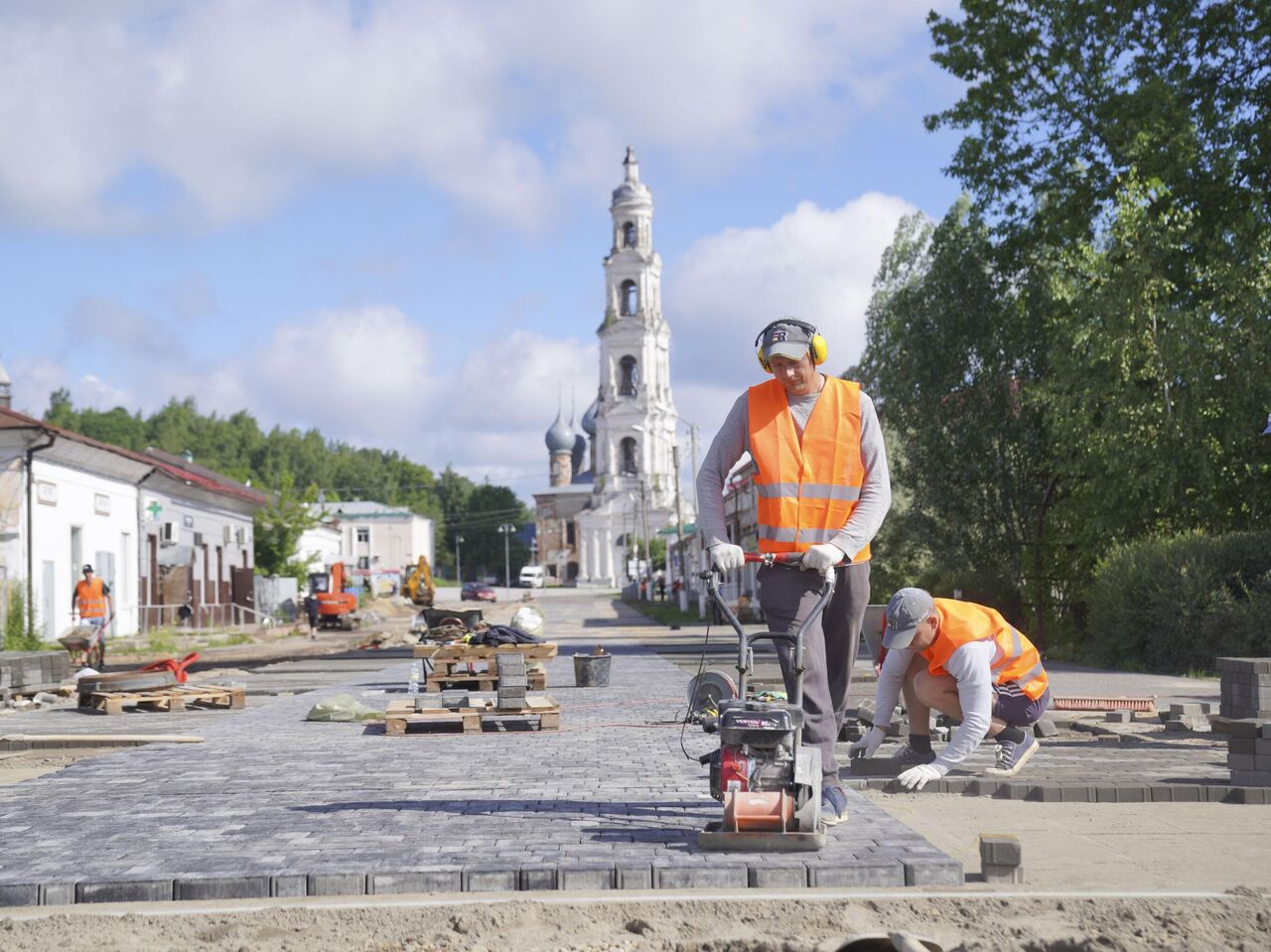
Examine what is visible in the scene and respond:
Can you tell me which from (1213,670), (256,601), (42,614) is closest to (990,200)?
(1213,670)

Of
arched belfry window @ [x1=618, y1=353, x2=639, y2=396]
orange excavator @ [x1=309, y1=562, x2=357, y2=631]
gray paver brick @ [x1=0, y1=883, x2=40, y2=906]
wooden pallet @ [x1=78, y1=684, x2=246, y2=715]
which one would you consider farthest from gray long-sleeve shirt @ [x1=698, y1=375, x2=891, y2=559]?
arched belfry window @ [x1=618, y1=353, x2=639, y2=396]

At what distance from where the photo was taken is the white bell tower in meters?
120

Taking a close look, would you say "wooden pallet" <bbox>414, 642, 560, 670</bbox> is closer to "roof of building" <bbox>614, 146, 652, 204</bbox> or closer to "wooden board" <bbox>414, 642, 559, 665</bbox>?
"wooden board" <bbox>414, 642, 559, 665</bbox>

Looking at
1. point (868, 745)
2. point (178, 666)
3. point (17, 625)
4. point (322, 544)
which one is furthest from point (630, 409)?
point (868, 745)

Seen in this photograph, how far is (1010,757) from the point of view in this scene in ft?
28.0

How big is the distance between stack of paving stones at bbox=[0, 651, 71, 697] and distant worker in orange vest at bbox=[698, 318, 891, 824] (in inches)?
482

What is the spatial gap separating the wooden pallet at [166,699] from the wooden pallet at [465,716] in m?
3.76

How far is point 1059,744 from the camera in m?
10.7

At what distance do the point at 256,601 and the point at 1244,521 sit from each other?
40.1 meters

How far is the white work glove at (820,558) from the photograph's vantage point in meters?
6.27

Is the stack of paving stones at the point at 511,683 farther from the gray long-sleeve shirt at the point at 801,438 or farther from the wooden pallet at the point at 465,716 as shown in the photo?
the gray long-sleeve shirt at the point at 801,438

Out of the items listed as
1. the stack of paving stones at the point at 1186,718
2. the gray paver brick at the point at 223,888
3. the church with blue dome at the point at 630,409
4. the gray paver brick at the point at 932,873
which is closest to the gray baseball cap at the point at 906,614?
the gray paver brick at the point at 932,873

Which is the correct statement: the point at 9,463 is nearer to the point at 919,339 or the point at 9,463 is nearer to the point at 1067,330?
the point at 919,339

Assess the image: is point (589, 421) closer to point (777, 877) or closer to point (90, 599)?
point (90, 599)
